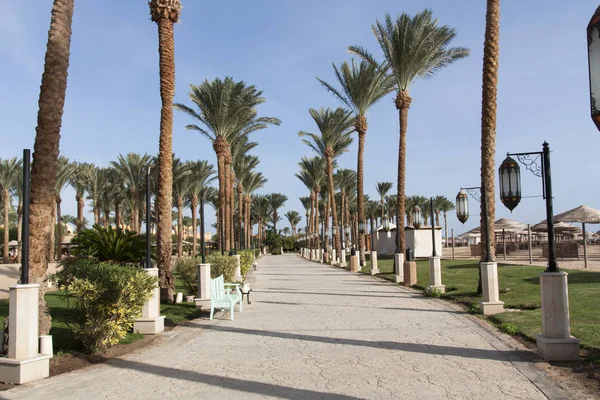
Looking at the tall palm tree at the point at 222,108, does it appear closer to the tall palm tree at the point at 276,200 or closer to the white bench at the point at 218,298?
the white bench at the point at 218,298

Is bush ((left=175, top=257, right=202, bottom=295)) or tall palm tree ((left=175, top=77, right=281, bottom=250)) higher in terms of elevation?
tall palm tree ((left=175, top=77, right=281, bottom=250))

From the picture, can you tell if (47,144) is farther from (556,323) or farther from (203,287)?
(556,323)

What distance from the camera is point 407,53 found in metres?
23.2

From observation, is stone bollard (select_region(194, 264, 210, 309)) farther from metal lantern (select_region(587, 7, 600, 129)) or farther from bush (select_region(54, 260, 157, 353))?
metal lantern (select_region(587, 7, 600, 129))

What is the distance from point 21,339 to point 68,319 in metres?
1.99

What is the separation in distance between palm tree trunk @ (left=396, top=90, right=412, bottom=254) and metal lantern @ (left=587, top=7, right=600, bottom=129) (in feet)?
67.0

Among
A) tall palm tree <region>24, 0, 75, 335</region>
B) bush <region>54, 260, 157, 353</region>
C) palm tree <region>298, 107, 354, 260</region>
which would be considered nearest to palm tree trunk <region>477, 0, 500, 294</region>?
bush <region>54, 260, 157, 353</region>

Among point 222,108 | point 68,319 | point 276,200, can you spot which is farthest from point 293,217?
point 68,319

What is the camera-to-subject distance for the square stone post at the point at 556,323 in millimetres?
6273

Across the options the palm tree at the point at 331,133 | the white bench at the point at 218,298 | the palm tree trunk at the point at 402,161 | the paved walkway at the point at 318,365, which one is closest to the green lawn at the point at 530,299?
the paved walkway at the point at 318,365

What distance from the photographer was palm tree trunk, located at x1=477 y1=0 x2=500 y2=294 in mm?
13148

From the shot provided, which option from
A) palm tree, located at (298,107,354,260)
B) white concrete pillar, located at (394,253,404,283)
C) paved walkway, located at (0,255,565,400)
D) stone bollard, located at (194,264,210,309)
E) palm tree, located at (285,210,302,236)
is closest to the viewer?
paved walkway, located at (0,255,565,400)

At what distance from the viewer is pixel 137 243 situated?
12992mm

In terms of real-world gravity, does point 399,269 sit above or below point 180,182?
below
